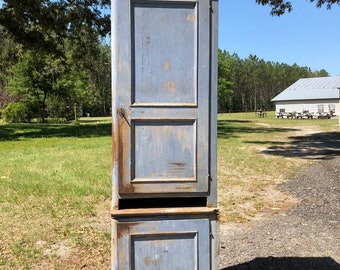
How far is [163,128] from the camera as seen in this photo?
267cm

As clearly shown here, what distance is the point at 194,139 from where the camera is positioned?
8.86 feet

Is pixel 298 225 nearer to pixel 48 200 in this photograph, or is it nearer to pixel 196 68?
pixel 196 68

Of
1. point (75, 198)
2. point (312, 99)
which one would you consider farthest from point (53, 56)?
point (312, 99)

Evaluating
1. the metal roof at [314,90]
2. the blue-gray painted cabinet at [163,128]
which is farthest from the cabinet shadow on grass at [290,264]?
the metal roof at [314,90]

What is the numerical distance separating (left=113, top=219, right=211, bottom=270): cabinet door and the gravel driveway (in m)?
1.30

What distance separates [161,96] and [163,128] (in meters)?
0.23

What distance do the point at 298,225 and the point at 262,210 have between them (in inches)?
34.1

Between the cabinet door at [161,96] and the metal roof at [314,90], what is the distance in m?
45.4


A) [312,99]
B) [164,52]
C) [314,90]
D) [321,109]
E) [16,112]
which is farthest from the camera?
[314,90]

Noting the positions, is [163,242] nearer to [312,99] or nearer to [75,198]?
[75,198]

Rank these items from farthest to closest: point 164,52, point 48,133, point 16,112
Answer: point 16,112
point 48,133
point 164,52

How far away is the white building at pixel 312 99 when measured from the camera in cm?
4441

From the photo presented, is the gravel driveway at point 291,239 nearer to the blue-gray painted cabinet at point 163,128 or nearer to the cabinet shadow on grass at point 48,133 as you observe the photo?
the blue-gray painted cabinet at point 163,128

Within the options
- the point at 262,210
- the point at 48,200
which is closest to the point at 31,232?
the point at 48,200
